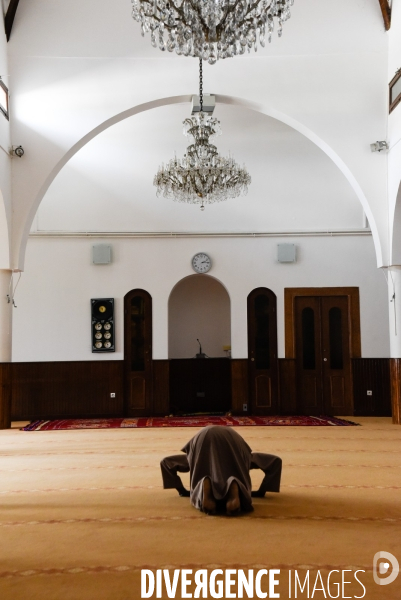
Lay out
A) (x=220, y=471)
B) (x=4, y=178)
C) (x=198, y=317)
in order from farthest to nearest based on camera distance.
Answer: (x=198, y=317)
(x=4, y=178)
(x=220, y=471)

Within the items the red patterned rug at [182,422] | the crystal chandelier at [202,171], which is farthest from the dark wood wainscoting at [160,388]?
the crystal chandelier at [202,171]

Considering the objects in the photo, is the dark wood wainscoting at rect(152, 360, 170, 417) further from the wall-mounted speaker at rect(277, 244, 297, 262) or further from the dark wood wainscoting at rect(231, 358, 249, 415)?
the wall-mounted speaker at rect(277, 244, 297, 262)

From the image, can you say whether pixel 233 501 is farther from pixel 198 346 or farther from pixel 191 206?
pixel 198 346

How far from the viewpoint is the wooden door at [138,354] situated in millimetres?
11617

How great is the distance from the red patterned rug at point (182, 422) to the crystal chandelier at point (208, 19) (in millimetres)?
5899

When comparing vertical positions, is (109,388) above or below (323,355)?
below

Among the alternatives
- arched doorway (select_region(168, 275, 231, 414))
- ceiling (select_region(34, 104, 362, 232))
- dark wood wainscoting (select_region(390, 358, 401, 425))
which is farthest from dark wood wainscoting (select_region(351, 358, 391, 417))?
ceiling (select_region(34, 104, 362, 232))

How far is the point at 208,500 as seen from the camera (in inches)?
165

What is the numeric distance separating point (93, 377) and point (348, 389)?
4.45 metres

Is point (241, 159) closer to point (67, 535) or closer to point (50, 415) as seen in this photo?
point (50, 415)

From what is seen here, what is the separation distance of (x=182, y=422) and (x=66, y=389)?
7.74 feet

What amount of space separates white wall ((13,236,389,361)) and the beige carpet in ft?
15.3

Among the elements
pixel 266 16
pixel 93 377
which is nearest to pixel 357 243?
pixel 93 377

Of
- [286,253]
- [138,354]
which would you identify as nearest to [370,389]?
[286,253]
